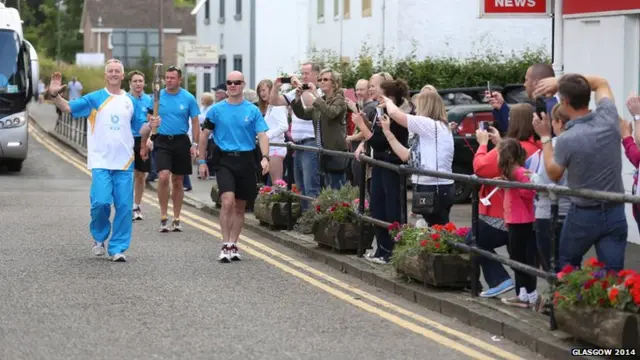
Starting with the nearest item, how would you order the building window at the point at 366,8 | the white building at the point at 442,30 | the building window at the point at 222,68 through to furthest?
the white building at the point at 442,30, the building window at the point at 366,8, the building window at the point at 222,68

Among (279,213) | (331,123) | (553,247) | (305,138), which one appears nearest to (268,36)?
(305,138)

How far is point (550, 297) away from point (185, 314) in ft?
9.56

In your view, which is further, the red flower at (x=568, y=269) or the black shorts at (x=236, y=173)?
the black shorts at (x=236, y=173)

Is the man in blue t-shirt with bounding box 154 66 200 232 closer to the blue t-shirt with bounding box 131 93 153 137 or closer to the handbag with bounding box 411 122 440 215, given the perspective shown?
the blue t-shirt with bounding box 131 93 153 137

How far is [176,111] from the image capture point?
16.9m

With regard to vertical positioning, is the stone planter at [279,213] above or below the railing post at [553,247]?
below

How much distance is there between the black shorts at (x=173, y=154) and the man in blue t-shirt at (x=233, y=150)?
3049 mm

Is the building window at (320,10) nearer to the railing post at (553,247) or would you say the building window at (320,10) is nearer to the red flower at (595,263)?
the railing post at (553,247)

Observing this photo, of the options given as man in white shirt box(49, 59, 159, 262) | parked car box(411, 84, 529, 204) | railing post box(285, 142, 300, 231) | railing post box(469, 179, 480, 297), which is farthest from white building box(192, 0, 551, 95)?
railing post box(469, 179, 480, 297)

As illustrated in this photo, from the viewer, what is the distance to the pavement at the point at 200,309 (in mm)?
9062

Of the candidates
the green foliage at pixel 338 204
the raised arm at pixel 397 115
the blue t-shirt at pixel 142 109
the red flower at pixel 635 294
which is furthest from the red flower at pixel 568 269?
the blue t-shirt at pixel 142 109

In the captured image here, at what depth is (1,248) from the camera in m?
14.9

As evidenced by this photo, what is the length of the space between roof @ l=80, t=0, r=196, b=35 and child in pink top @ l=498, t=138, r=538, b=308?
8649 cm

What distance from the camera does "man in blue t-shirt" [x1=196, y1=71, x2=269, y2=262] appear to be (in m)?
13.9
